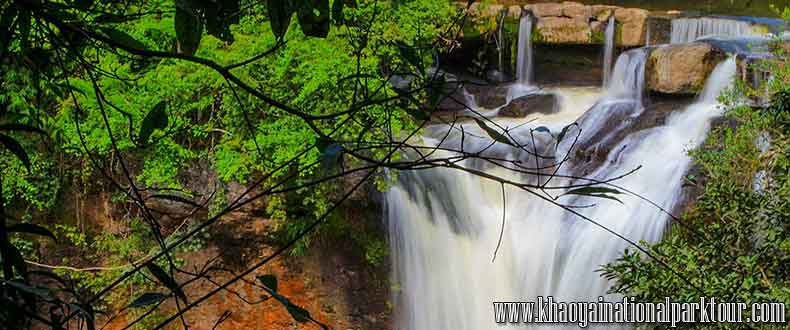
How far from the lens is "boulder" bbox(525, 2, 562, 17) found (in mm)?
13719

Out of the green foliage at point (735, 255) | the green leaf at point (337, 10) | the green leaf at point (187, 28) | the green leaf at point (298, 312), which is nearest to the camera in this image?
the green leaf at point (298, 312)

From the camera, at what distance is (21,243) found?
7.38m

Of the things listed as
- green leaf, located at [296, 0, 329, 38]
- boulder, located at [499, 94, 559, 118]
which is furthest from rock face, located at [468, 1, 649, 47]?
green leaf, located at [296, 0, 329, 38]

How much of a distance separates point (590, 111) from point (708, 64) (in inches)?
70.2

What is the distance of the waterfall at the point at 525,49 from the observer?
13727mm

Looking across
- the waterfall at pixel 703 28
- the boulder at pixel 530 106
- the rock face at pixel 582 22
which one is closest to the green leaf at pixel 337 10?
the boulder at pixel 530 106

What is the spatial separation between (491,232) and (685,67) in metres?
4.03

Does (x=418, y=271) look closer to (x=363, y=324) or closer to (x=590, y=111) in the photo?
(x=363, y=324)

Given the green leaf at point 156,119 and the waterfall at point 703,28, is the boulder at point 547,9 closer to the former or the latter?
the waterfall at point 703,28

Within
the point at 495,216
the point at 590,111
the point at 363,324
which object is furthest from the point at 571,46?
the point at 363,324

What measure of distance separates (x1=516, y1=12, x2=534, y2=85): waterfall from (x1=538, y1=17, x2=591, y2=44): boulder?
0.25 m

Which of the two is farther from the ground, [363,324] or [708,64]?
[708,64]

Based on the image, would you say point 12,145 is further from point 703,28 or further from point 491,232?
point 703,28

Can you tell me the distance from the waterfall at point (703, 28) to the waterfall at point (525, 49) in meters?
2.50
